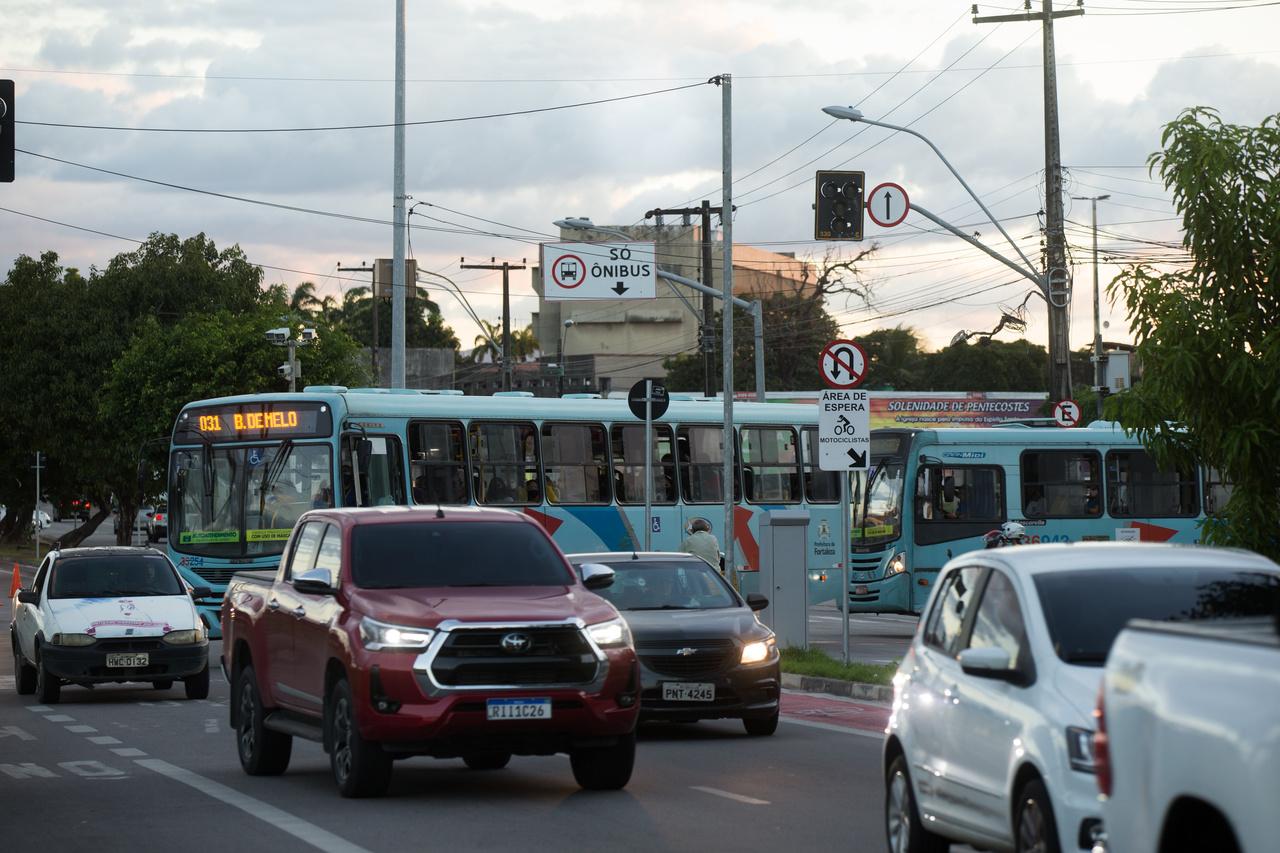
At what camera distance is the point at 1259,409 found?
14625 millimetres

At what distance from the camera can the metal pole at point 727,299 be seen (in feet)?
89.5

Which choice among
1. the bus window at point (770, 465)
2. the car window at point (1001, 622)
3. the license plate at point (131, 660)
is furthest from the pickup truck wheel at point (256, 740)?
the bus window at point (770, 465)

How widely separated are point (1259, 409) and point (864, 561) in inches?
704

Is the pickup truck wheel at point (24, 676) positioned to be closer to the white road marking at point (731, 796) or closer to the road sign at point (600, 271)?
the white road marking at point (731, 796)

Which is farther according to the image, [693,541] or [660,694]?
[693,541]

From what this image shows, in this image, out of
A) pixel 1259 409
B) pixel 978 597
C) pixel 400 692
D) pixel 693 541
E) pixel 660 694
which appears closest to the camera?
pixel 978 597

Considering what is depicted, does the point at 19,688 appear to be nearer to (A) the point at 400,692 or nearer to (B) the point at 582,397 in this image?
(B) the point at 582,397

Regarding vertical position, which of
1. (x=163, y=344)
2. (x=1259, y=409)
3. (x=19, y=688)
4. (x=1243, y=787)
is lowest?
(x=19, y=688)

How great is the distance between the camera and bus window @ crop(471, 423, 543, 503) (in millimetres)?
27531

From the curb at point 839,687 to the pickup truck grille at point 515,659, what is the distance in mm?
7842

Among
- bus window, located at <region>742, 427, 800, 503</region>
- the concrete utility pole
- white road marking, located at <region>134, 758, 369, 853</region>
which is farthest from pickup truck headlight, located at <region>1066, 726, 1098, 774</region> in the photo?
the concrete utility pole

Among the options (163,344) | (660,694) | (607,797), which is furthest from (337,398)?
(163,344)

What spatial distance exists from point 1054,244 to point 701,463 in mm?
7755

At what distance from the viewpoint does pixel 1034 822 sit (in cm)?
777
